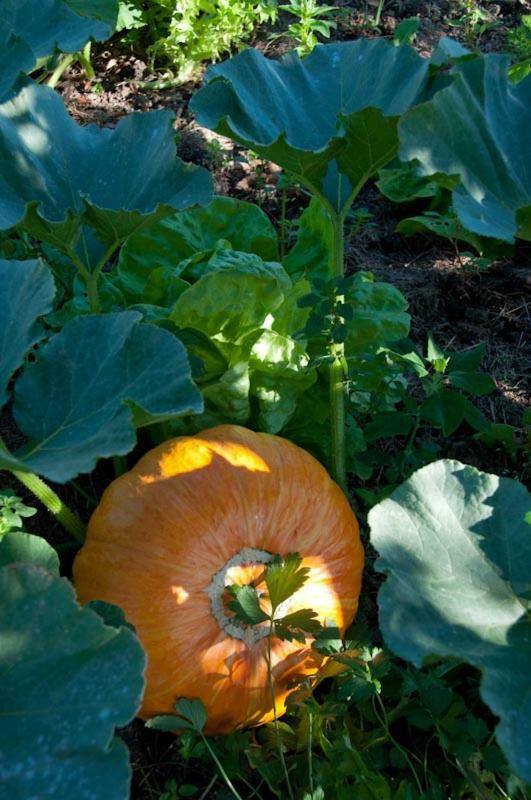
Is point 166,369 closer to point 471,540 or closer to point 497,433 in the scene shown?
point 471,540

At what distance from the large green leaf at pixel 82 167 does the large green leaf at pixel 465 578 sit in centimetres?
94

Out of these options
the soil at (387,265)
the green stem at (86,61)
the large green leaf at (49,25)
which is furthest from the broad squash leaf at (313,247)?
the green stem at (86,61)

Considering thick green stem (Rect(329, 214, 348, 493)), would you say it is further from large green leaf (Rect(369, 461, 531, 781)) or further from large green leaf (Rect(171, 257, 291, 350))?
large green leaf (Rect(369, 461, 531, 781))

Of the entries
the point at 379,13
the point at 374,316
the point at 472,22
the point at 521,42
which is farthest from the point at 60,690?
the point at 472,22

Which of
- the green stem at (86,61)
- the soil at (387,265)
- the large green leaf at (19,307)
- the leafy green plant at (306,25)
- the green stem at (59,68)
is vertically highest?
the large green leaf at (19,307)

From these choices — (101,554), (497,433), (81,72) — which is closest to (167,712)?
(101,554)

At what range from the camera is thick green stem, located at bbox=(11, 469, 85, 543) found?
221 centimetres

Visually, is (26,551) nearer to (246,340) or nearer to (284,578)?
(284,578)

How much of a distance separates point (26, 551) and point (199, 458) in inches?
17.9

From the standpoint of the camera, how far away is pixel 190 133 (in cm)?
380

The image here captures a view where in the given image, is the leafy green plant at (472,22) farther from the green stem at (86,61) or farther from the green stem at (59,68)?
the green stem at (59,68)

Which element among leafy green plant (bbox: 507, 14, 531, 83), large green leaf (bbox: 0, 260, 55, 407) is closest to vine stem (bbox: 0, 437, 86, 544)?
large green leaf (bbox: 0, 260, 55, 407)

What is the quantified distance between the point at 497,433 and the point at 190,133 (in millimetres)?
1820

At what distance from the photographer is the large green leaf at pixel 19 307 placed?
6.52ft
